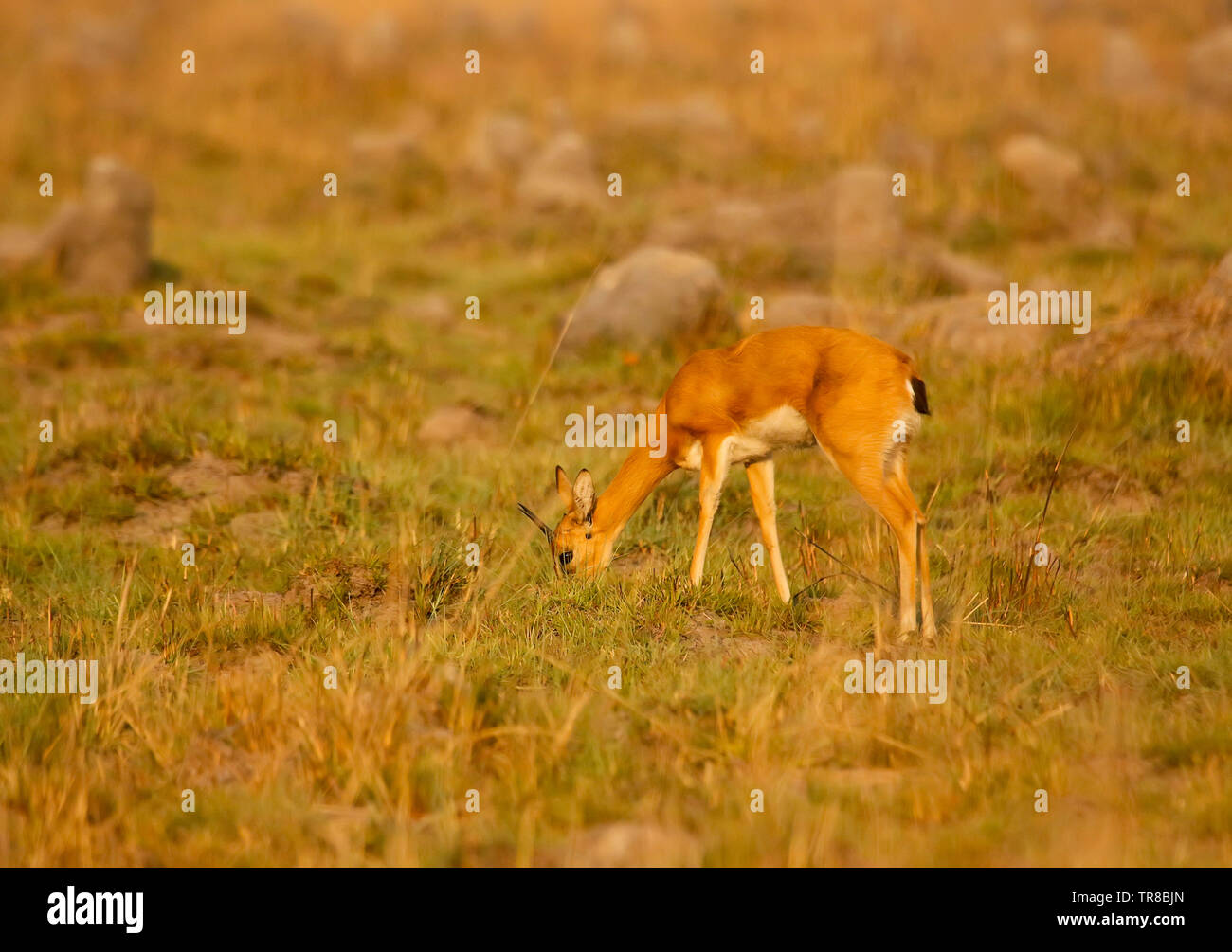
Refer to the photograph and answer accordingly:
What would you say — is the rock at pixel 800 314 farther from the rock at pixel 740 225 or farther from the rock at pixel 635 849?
the rock at pixel 635 849

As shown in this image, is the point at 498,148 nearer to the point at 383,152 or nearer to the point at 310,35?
the point at 383,152

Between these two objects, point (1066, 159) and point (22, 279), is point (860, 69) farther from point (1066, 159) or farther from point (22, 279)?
point (22, 279)

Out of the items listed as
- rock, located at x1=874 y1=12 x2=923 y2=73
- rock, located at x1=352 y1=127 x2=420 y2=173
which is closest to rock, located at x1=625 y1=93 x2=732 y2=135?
rock, located at x1=352 y1=127 x2=420 y2=173

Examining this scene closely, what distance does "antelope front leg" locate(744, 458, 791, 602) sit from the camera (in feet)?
23.5

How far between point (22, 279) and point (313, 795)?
34.7 feet

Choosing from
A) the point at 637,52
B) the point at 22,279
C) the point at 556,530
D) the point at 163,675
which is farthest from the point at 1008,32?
the point at 163,675

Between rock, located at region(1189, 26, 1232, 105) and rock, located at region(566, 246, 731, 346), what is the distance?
15.1 metres

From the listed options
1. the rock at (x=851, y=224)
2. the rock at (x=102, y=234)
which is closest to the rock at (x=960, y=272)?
the rock at (x=851, y=224)

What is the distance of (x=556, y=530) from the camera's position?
766 centimetres

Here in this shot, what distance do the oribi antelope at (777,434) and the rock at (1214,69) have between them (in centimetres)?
1918

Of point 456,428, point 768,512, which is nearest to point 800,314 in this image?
point 456,428

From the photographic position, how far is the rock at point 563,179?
18.7 metres

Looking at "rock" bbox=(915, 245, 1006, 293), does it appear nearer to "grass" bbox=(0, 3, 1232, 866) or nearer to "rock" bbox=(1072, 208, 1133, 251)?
"grass" bbox=(0, 3, 1232, 866)

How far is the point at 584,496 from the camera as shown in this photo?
7.50m
